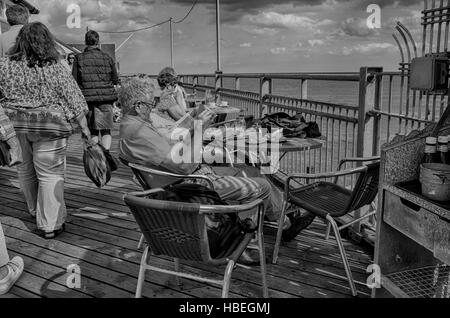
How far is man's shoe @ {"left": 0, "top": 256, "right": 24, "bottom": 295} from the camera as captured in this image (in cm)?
263

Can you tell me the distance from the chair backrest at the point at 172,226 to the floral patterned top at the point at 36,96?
1681 millimetres

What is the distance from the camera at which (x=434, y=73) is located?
220 centimetres

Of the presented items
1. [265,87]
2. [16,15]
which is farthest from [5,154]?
[265,87]

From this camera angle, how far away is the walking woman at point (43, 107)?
3152 millimetres

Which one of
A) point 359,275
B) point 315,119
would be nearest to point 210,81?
point 315,119

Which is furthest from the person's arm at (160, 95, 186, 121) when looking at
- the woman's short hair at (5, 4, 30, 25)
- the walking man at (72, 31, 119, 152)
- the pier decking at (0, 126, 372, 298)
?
the woman's short hair at (5, 4, 30, 25)

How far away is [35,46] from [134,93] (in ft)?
3.10

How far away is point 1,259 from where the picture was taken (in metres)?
2.65

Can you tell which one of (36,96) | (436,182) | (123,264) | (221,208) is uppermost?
(36,96)

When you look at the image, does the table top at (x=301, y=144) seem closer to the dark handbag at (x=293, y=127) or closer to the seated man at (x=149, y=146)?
the dark handbag at (x=293, y=127)

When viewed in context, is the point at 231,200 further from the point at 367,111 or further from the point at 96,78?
the point at 96,78

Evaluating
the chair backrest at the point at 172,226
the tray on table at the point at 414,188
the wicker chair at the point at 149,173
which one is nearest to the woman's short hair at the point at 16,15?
the wicker chair at the point at 149,173
